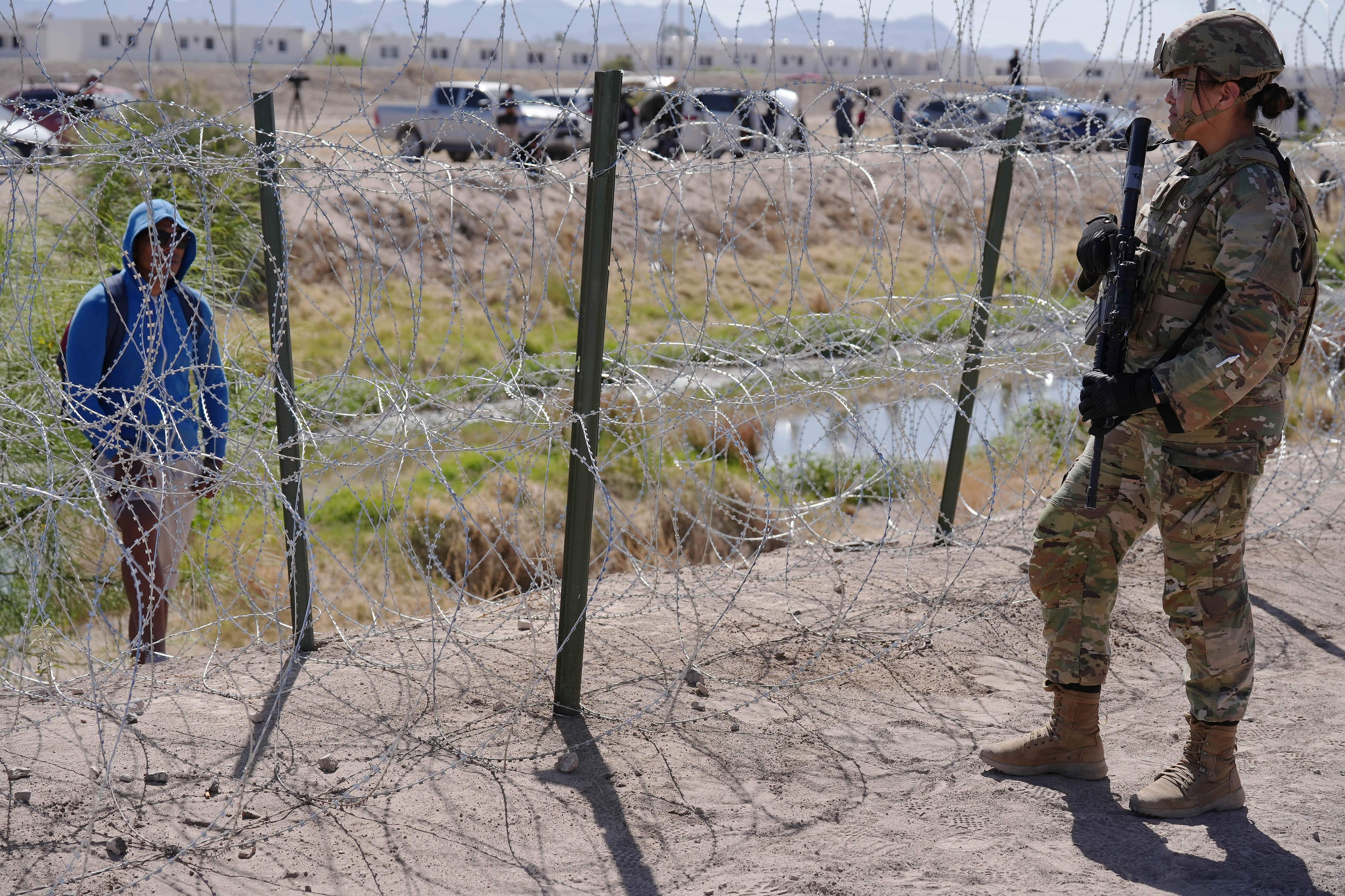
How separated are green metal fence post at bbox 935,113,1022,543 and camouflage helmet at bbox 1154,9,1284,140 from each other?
1418 mm

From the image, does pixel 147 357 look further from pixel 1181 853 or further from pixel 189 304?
pixel 1181 853

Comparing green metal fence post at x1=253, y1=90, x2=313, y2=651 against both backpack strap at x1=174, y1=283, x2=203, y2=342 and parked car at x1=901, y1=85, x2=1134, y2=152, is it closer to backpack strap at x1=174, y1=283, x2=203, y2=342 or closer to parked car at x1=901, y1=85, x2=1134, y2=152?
backpack strap at x1=174, y1=283, x2=203, y2=342

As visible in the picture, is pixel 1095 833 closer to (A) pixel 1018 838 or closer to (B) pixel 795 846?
(A) pixel 1018 838

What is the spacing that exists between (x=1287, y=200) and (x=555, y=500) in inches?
296

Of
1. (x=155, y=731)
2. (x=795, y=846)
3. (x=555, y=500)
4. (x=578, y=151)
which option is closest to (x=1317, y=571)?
(x=795, y=846)

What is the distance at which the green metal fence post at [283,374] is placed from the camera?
3072mm

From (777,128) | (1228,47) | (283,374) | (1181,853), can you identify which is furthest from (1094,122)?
(283,374)

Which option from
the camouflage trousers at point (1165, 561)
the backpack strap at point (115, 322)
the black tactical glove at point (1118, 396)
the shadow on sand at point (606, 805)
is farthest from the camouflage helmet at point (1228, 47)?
the backpack strap at point (115, 322)

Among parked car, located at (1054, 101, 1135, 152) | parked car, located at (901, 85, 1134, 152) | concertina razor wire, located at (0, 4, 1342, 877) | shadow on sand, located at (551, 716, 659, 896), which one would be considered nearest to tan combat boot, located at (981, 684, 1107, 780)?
concertina razor wire, located at (0, 4, 1342, 877)

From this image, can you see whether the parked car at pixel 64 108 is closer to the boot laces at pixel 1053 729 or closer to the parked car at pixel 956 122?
the parked car at pixel 956 122

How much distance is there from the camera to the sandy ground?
2.59 metres

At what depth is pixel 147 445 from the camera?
3775mm

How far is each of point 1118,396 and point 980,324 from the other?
1.98 metres

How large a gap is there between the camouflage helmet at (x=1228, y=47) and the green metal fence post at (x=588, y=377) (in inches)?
48.2
